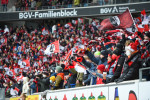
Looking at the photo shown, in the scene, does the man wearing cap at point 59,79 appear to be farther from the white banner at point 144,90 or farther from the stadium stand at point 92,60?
the white banner at point 144,90

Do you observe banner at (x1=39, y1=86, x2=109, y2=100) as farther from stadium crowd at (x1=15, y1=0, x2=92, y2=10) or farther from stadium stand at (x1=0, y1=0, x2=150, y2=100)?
stadium crowd at (x1=15, y1=0, x2=92, y2=10)

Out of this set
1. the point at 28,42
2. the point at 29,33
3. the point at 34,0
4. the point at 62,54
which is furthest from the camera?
the point at 34,0

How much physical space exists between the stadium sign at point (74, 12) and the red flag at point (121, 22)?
44.1 ft

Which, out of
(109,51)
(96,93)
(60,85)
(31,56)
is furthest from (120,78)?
(31,56)

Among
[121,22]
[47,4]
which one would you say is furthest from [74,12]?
[121,22]

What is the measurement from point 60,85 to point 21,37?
58.3 feet

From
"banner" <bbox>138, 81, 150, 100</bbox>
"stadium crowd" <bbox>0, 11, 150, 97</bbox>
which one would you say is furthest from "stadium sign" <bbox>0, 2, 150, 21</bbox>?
"banner" <bbox>138, 81, 150, 100</bbox>

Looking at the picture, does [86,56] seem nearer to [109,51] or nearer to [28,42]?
[109,51]

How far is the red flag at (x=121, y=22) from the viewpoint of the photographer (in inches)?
578

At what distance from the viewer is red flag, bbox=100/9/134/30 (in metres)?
14.7

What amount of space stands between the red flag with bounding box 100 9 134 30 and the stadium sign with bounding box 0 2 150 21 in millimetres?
13450

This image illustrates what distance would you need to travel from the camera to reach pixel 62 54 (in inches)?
897

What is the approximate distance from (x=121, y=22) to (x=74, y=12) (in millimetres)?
17307

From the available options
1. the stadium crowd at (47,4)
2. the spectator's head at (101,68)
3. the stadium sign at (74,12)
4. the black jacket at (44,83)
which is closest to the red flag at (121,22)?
the black jacket at (44,83)
